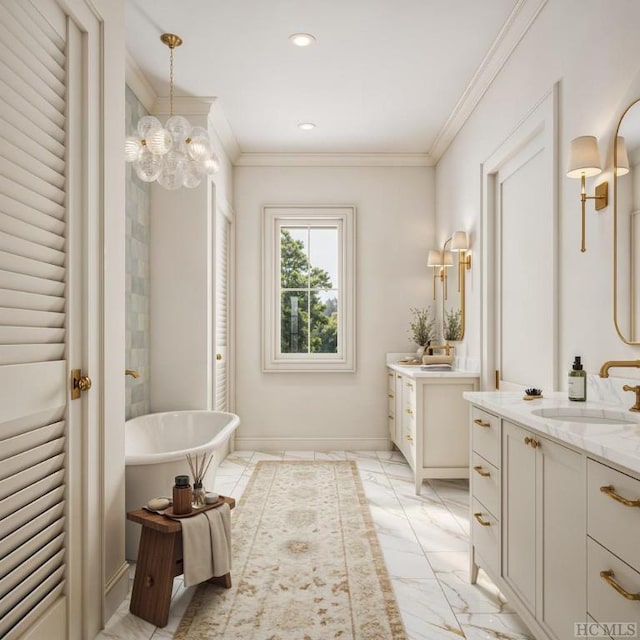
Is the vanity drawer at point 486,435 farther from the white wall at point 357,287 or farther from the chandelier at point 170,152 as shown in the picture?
the white wall at point 357,287

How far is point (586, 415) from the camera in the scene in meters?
1.85

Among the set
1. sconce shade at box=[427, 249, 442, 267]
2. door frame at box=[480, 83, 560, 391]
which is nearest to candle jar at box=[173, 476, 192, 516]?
door frame at box=[480, 83, 560, 391]

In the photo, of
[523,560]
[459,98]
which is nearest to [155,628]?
[523,560]

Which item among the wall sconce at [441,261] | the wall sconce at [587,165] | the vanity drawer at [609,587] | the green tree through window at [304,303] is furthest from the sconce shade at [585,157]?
the green tree through window at [304,303]

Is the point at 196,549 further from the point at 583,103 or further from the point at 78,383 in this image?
the point at 583,103

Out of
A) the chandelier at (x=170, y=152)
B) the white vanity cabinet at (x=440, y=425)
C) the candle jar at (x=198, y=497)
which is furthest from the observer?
the white vanity cabinet at (x=440, y=425)

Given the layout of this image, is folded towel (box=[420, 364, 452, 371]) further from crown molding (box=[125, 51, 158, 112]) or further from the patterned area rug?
crown molding (box=[125, 51, 158, 112])

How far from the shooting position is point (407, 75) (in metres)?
3.42

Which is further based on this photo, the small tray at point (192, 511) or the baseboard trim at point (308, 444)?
the baseboard trim at point (308, 444)

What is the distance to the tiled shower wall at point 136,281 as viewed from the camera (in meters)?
3.35

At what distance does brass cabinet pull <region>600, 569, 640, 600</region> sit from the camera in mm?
1107

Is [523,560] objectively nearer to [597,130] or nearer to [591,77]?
[597,130]

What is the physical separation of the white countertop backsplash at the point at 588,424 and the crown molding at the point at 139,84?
9.10 ft

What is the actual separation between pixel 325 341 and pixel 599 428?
367 centimetres
